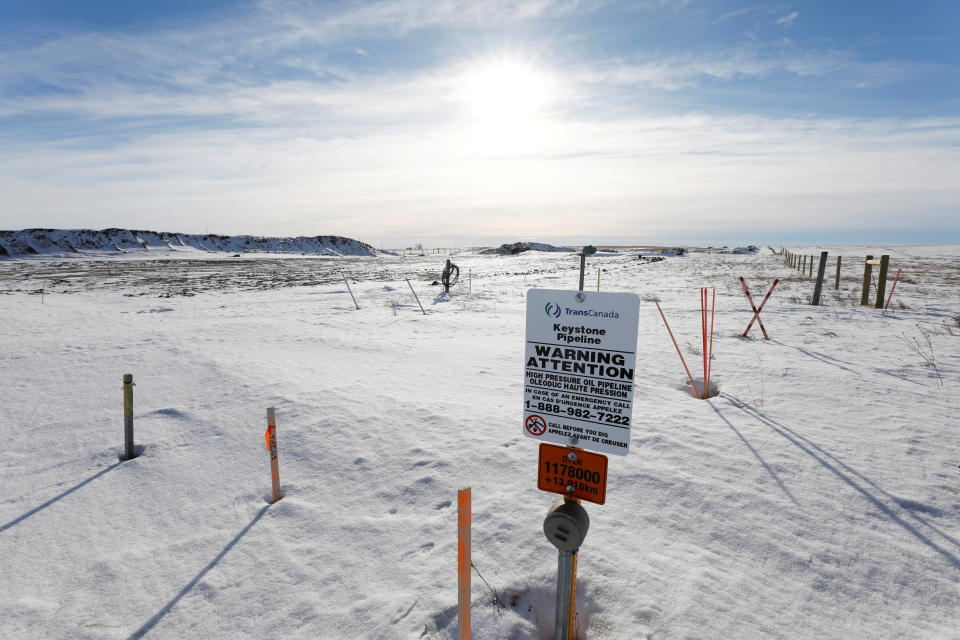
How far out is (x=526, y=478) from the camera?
4570mm

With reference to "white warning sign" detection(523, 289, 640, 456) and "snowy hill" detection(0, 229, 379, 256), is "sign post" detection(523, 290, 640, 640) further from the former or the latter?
"snowy hill" detection(0, 229, 379, 256)

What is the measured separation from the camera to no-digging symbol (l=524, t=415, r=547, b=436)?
257 cm

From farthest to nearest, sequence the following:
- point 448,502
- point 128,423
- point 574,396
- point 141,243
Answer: point 141,243 < point 128,423 < point 448,502 < point 574,396

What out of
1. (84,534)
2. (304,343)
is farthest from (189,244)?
(84,534)

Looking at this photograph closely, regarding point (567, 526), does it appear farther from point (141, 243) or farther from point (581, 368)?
point (141, 243)

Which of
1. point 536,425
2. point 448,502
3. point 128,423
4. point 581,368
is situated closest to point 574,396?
point 581,368

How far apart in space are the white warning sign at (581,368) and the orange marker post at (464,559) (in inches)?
19.4

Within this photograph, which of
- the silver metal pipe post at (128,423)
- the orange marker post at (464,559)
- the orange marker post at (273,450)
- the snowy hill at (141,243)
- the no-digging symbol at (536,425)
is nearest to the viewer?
the orange marker post at (464,559)

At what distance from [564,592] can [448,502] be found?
186 centimetres

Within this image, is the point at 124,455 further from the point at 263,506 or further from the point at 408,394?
the point at 408,394

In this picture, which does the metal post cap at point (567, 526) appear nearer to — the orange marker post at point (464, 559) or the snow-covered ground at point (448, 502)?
the orange marker post at point (464, 559)

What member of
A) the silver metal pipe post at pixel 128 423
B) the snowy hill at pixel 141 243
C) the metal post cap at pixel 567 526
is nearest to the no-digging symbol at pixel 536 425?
the metal post cap at pixel 567 526

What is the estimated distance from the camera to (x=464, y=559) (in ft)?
8.23

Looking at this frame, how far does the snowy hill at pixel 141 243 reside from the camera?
60.6 meters
